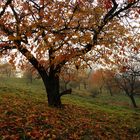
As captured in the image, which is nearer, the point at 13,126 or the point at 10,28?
the point at 13,126

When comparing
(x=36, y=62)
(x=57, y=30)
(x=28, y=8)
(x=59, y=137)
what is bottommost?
(x=59, y=137)

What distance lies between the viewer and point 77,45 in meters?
17.3

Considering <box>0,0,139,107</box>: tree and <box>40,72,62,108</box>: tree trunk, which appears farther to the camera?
<box>40,72,62,108</box>: tree trunk

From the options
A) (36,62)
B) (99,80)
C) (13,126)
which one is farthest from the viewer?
(99,80)

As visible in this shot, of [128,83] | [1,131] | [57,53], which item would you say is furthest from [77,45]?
[128,83]

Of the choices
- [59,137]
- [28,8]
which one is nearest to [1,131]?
[59,137]

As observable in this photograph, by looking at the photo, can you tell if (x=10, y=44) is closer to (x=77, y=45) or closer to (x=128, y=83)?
(x=77, y=45)

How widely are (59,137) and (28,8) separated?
9.47 meters

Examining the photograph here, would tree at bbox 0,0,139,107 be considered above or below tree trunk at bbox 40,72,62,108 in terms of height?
above

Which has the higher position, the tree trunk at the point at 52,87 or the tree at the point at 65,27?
the tree at the point at 65,27

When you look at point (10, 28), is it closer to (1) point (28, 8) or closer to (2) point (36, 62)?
(1) point (28, 8)

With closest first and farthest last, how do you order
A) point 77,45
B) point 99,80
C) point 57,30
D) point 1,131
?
point 1,131 < point 57,30 < point 77,45 < point 99,80

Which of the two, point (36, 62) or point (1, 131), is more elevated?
point (36, 62)

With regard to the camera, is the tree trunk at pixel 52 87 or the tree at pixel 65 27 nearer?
the tree at pixel 65 27
